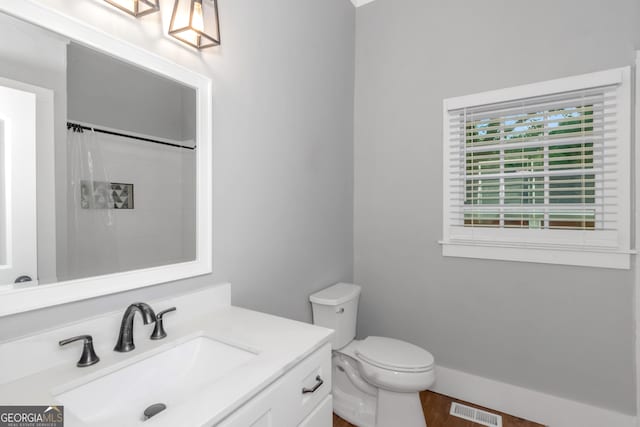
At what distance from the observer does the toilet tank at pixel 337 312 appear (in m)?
1.87

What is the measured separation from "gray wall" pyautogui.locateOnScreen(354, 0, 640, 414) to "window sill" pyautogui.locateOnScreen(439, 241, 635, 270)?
5cm

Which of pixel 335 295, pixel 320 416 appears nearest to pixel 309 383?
pixel 320 416

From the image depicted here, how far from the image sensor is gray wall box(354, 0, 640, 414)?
5.56 feet

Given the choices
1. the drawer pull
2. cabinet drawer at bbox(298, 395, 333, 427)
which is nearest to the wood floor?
cabinet drawer at bbox(298, 395, 333, 427)

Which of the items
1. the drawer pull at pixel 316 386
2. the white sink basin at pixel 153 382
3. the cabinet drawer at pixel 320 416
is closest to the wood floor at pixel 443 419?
the cabinet drawer at pixel 320 416

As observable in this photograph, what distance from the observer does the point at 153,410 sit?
0.84 m

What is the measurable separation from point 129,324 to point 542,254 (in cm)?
205

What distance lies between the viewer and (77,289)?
913 millimetres

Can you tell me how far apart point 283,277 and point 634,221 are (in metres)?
1.83

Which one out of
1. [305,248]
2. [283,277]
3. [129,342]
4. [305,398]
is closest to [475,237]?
[305,248]

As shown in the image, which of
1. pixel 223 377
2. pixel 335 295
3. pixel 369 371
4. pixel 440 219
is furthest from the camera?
pixel 440 219

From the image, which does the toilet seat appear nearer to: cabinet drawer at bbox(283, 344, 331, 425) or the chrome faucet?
cabinet drawer at bbox(283, 344, 331, 425)

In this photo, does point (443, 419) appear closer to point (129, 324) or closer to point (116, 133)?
point (129, 324)

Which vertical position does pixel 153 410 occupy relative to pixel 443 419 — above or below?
above
